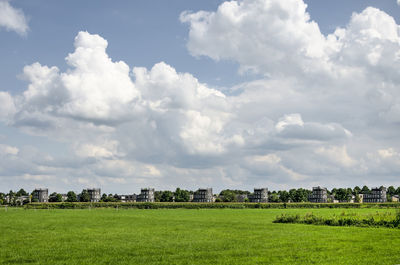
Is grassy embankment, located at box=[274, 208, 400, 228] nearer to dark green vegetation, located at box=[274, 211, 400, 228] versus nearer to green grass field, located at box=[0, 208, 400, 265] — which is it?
dark green vegetation, located at box=[274, 211, 400, 228]

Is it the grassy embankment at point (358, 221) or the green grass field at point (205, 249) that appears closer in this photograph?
the green grass field at point (205, 249)

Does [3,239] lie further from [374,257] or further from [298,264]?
[374,257]

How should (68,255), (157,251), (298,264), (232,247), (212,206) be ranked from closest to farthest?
(298,264) → (68,255) → (157,251) → (232,247) → (212,206)

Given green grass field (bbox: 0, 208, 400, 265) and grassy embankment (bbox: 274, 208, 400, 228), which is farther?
grassy embankment (bbox: 274, 208, 400, 228)

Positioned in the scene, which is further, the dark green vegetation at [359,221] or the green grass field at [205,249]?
the dark green vegetation at [359,221]

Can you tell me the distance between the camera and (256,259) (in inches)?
891

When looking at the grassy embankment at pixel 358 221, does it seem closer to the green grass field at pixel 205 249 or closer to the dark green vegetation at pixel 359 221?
the dark green vegetation at pixel 359 221

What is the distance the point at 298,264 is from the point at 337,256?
4023 mm

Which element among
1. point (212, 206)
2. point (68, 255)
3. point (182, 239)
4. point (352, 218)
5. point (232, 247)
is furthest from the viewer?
point (212, 206)

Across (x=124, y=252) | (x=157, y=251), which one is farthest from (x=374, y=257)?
(x=124, y=252)

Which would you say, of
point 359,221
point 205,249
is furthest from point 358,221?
point 205,249

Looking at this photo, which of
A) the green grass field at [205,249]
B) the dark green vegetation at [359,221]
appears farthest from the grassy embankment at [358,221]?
the green grass field at [205,249]

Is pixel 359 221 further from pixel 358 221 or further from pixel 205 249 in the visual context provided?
pixel 205 249

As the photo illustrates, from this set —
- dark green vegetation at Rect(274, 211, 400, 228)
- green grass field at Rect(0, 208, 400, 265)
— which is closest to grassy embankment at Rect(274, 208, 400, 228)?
dark green vegetation at Rect(274, 211, 400, 228)
